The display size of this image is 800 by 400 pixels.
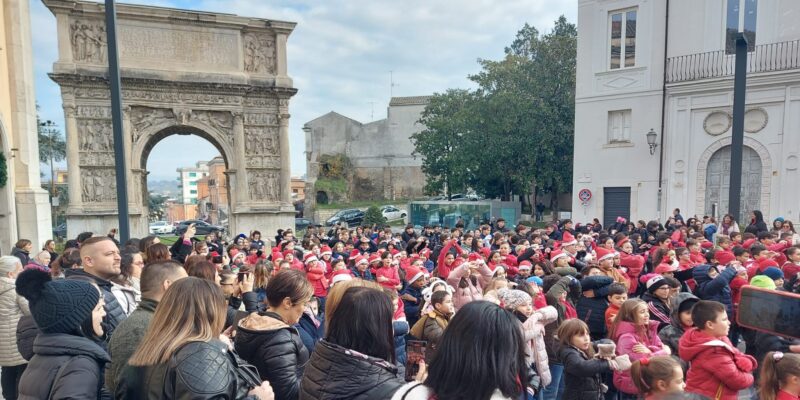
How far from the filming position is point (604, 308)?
5.38 m

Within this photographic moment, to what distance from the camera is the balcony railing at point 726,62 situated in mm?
16188

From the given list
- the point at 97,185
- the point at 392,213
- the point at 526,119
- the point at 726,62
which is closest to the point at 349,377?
the point at 97,185

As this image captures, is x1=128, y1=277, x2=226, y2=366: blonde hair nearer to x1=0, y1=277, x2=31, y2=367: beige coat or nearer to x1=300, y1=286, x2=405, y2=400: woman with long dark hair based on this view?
x1=300, y1=286, x2=405, y2=400: woman with long dark hair

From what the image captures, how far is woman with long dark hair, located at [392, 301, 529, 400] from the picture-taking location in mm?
1844

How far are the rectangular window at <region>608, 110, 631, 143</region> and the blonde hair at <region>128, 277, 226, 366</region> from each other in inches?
797

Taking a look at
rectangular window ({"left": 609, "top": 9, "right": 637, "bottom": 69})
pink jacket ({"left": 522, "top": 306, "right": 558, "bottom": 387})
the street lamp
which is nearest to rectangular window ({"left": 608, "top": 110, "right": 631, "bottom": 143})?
the street lamp

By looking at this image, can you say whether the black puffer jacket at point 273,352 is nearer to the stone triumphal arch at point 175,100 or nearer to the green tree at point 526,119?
the stone triumphal arch at point 175,100

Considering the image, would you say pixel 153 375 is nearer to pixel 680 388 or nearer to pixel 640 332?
pixel 680 388

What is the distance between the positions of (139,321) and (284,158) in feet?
59.1

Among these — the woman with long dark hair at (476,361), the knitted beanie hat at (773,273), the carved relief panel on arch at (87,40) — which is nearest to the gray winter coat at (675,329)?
the knitted beanie hat at (773,273)

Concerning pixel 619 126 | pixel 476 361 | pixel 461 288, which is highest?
pixel 619 126

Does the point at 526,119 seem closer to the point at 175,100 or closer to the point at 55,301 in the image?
the point at 175,100

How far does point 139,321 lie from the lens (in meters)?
2.86

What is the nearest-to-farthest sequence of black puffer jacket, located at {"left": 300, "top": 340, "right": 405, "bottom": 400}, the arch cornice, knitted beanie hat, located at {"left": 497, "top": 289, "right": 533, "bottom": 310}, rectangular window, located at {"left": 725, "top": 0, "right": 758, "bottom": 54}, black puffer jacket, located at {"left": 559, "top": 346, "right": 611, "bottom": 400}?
black puffer jacket, located at {"left": 300, "top": 340, "right": 405, "bottom": 400}, black puffer jacket, located at {"left": 559, "top": 346, "right": 611, "bottom": 400}, knitted beanie hat, located at {"left": 497, "top": 289, "right": 533, "bottom": 310}, the arch cornice, rectangular window, located at {"left": 725, "top": 0, "right": 758, "bottom": 54}
